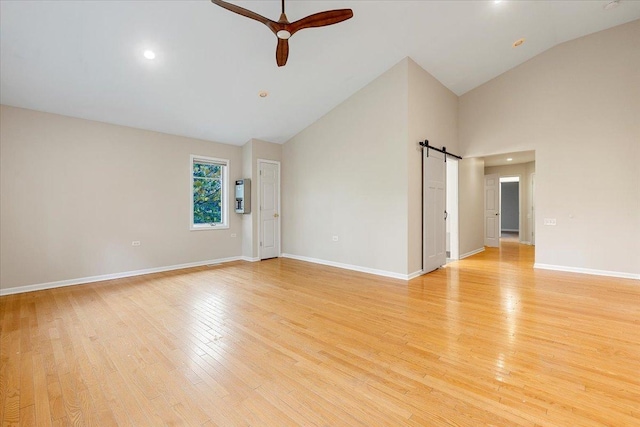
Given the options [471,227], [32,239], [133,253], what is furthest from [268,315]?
[471,227]

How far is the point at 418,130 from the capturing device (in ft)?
16.3

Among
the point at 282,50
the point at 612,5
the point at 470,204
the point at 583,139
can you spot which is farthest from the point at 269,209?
the point at 612,5

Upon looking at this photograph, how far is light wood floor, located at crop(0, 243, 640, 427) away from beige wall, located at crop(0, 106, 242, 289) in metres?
0.72

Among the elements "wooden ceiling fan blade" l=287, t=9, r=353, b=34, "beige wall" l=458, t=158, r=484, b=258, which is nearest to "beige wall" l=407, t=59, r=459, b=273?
"beige wall" l=458, t=158, r=484, b=258

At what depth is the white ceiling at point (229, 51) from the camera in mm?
3248

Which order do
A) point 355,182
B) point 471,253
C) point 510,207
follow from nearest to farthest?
point 355,182, point 471,253, point 510,207

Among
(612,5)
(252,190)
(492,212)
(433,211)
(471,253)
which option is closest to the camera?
(612,5)

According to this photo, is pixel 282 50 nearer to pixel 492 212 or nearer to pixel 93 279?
pixel 93 279

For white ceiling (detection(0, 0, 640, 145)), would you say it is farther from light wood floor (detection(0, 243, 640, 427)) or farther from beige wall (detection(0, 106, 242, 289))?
light wood floor (detection(0, 243, 640, 427))

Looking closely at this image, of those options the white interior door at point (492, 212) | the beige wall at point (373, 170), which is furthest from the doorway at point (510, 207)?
the beige wall at point (373, 170)

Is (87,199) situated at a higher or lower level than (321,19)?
lower

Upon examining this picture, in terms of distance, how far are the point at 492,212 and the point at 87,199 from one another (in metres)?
10.4

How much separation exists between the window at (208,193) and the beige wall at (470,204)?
5.66m

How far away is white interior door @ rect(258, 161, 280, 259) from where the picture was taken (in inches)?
267
